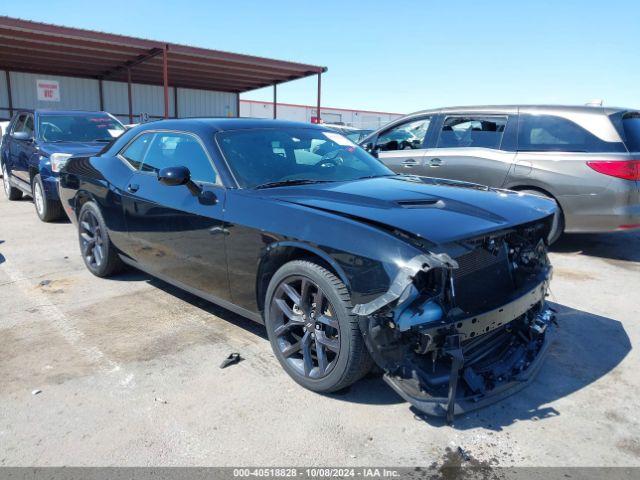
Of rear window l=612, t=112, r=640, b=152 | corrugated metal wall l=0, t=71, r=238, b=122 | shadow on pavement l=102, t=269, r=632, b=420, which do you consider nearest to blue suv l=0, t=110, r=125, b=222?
shadow on pavement l=102, t=269, r=632, b=420

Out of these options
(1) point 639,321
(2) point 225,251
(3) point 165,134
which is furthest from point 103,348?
(1) point 639,321

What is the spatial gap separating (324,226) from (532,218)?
127 centimetres

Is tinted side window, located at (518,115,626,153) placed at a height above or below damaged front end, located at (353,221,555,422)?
above

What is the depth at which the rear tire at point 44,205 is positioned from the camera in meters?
7.29

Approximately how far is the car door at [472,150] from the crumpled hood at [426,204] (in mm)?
2760

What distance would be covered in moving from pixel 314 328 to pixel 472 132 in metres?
4.61

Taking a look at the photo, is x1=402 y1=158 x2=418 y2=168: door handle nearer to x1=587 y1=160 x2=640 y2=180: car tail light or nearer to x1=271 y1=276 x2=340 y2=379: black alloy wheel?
x1=587 y1=160 x2=640 y2=180: car tail light

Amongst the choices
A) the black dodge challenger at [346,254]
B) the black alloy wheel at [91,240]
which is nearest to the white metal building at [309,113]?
the black alloy wheel at [91,240]

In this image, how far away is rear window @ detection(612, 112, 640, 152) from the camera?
533 centimetres

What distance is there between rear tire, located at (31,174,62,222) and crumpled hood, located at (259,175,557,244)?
551 centimetres

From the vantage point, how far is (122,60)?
18.6m

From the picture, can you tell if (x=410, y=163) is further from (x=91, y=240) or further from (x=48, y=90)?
(x=48, y=90)

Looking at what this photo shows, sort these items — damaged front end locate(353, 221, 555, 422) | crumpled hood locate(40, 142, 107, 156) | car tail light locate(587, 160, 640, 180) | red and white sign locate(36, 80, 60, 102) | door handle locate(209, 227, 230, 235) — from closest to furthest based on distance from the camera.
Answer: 1. damaged front end locate(353, 221, 555, 422)
2. door handle locate(209, 227, 230, 235)
3. car tail light locate(587, 160, 640, 180)
4. crumpled hood locate(40, 142, 107, 156)
5. red and white sign locate(36, 80, 60, 102)

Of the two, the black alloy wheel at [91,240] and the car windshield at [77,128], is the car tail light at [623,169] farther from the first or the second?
the car windshield at [77,128]
